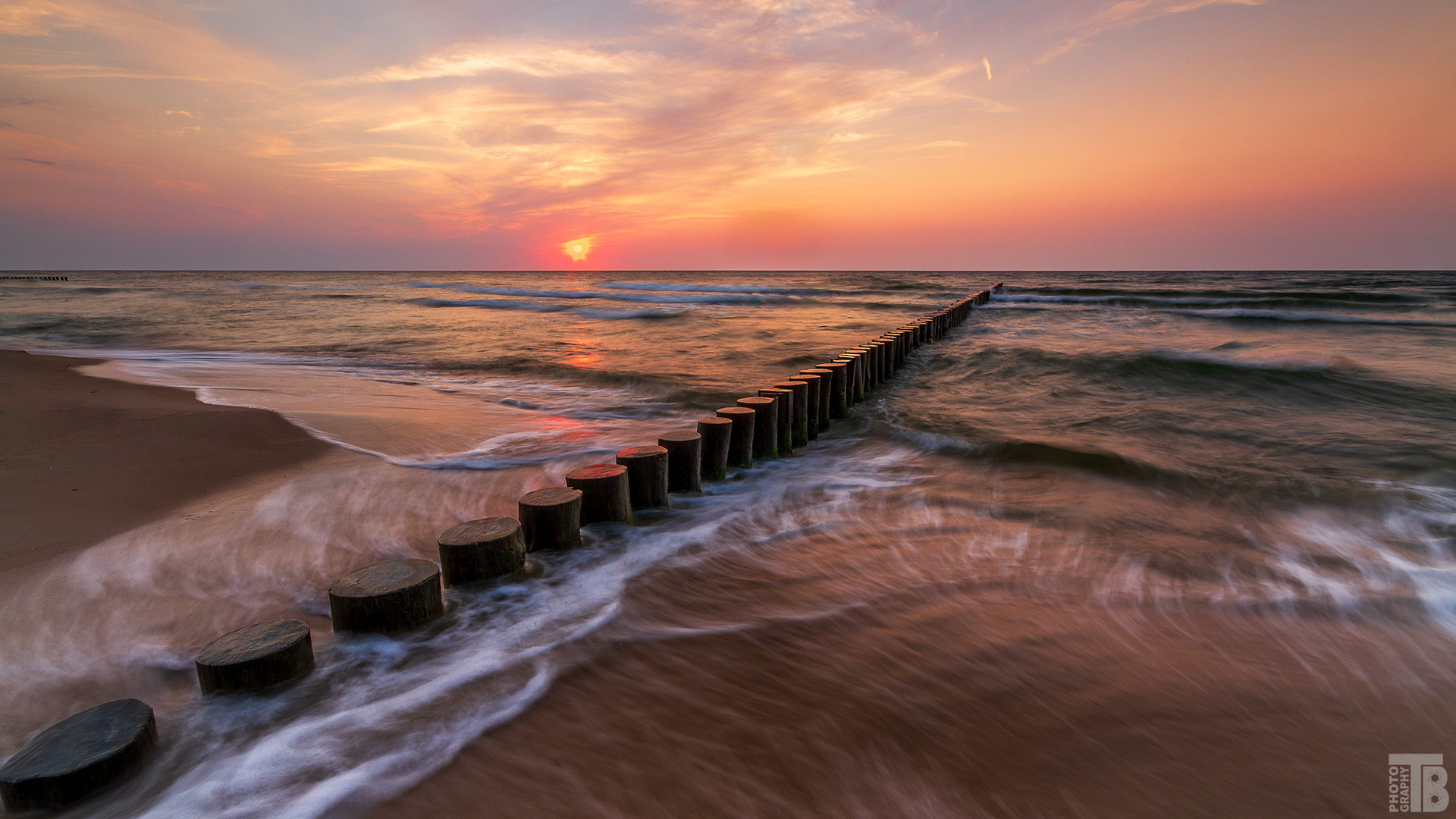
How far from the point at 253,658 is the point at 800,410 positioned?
14.3 feet

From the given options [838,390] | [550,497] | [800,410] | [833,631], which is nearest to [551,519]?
[550,497]

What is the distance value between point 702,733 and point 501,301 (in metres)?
29.9

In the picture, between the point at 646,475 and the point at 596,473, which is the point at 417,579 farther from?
the point at 646,475

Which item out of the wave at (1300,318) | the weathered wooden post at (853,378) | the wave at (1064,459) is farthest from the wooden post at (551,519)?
the wave at (1300,318)

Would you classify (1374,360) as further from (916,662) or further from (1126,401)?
(916,662)

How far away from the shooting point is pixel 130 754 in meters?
1.69

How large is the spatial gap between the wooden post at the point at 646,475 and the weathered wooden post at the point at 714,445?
698 millimetres

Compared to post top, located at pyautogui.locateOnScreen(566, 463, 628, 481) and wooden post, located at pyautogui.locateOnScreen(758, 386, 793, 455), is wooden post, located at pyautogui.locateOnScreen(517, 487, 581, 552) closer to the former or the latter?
post top, located at pyautogui.locateOnScreen(566, 463, 628, 481)

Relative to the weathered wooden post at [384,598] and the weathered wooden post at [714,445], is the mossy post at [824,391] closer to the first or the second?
the weathered wooden post at [714,445]

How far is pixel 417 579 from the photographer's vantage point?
2.35 m

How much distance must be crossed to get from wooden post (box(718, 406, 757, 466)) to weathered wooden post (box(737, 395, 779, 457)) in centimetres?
12

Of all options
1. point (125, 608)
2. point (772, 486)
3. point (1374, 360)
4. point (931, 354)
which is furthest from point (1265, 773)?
point (1374, 360)

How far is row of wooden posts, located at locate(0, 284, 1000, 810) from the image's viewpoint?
1.61 m

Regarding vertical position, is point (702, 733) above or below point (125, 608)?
below
